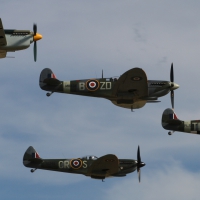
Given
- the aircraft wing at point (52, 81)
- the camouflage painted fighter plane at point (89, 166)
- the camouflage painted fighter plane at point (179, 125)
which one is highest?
the aircraft wing at point (52, 81)

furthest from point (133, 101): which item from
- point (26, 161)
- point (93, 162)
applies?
point (26, 161)

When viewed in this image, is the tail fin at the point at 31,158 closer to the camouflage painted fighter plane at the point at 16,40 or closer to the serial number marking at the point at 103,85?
the serial number marking at the point at 103,85

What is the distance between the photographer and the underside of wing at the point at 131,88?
160 feet

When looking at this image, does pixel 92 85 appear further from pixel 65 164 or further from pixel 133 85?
pixel 65 164

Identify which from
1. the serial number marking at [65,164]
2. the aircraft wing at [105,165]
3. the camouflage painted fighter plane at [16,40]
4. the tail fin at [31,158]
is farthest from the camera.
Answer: the tail fin at [31,158]

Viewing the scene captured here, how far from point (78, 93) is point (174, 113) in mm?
7330

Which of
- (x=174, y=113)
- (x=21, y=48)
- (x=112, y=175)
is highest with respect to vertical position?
(x=21, y=48)

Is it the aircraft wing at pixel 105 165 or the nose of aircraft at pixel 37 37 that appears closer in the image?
the aircraft wing at pixel 105 165

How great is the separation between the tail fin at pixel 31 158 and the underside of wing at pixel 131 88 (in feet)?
24.6

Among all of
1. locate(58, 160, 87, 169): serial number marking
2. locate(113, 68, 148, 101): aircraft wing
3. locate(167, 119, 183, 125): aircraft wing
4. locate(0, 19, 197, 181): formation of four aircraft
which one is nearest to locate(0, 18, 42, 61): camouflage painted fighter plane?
locate(0, 19, 197, 181): formation of four aircraft

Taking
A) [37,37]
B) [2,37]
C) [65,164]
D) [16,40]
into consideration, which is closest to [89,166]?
[65,164]

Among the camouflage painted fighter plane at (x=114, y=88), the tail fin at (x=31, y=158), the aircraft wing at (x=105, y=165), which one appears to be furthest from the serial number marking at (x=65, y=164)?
the camouflage painted fighter plane at (x=114, y=88)

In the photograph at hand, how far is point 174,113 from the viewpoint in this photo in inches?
2140

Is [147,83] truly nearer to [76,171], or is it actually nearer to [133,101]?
[133,101]
